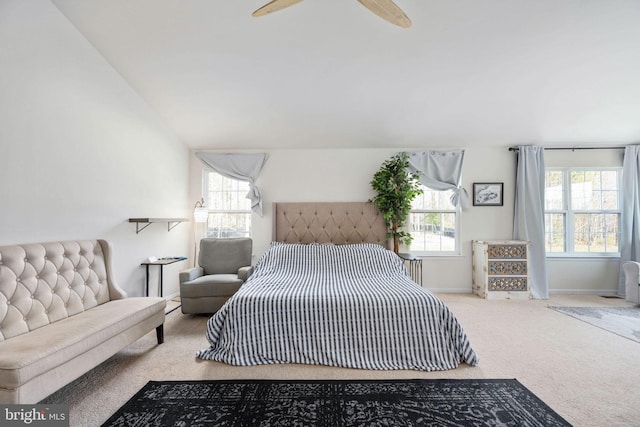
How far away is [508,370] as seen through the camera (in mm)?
2309

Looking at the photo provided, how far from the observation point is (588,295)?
4.59 m

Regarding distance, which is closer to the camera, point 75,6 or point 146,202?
point 75,6

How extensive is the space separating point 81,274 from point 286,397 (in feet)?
6.66

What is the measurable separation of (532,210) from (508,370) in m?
3.17

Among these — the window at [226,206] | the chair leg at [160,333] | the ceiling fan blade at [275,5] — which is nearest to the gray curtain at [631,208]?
the ceiling fan blade at [275,5]

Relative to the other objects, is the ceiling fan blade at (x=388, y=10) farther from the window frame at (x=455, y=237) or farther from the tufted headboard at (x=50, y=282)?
the window frame at (x=455, y=237)

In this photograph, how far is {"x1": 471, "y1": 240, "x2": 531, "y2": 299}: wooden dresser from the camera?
431 cm

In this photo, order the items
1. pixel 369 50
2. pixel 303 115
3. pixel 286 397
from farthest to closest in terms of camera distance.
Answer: pixel 303 115 → pixel 369 50 → pixel 286 397

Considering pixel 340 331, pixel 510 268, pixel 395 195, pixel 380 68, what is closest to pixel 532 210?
pixel 510 268

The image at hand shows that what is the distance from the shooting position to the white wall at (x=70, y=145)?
7.13 ft

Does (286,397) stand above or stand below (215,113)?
below

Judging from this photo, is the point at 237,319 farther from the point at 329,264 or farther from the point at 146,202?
the point at 146,202

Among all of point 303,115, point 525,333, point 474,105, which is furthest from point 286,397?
point 474,105

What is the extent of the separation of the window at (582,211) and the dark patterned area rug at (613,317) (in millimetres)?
1136
